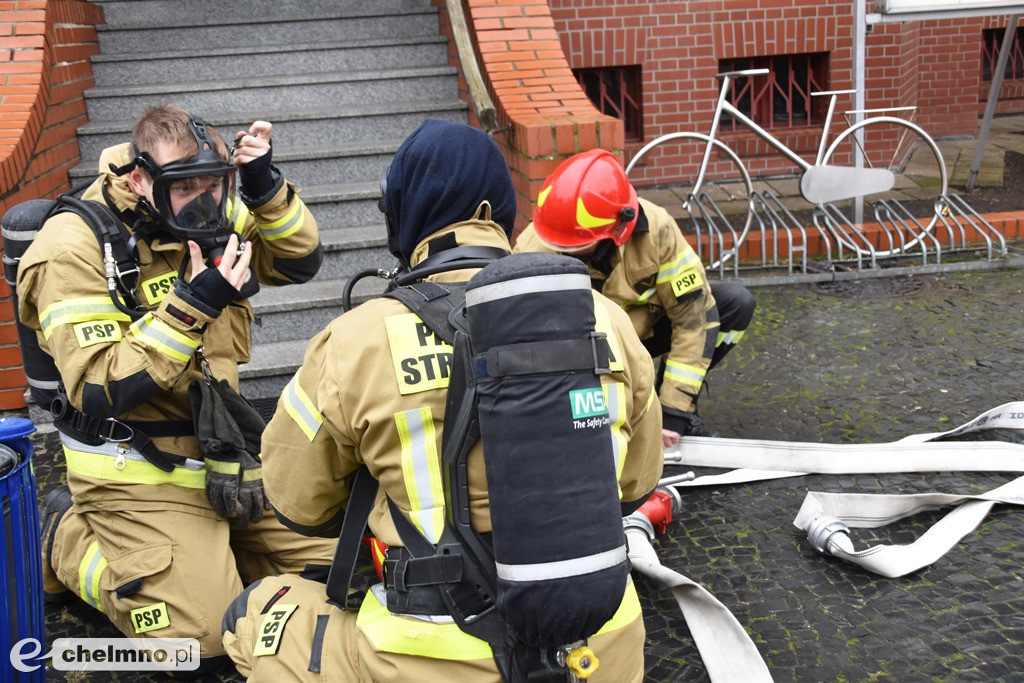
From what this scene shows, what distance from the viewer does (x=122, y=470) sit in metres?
3.56

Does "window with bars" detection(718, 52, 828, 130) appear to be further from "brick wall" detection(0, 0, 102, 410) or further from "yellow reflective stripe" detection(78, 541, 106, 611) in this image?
"yellow reflective stripe" detection(78, 541, 106, 611)

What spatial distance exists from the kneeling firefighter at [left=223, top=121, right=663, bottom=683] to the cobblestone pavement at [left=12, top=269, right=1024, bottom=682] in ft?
3.69

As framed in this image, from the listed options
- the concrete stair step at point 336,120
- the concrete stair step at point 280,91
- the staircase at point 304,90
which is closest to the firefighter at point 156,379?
the staircase at point 304,90

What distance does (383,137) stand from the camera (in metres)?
6.74

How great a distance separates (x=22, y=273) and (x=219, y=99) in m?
3.59

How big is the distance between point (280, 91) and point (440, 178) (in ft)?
15.8

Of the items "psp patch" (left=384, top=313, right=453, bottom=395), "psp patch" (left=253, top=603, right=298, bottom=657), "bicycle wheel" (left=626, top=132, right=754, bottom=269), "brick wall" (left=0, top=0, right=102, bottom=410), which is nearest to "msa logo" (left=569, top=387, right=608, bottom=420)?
"psp patch" (left=384, top=313, right=453, bottom=395)

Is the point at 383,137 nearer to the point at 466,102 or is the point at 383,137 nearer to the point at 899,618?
the point at 466,102

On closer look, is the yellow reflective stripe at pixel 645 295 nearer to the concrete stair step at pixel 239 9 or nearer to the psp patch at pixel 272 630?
the psp patch at pixel 272 630

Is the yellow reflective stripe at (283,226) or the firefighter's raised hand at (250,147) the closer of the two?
the firefighter's raised hand at (250,147)

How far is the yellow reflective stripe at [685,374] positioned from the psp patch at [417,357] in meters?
2.45

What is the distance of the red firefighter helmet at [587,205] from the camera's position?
3998 mm

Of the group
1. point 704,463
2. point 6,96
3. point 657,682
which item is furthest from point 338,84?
point 657,682

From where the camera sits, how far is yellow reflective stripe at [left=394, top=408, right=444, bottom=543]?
2180 millimetres
